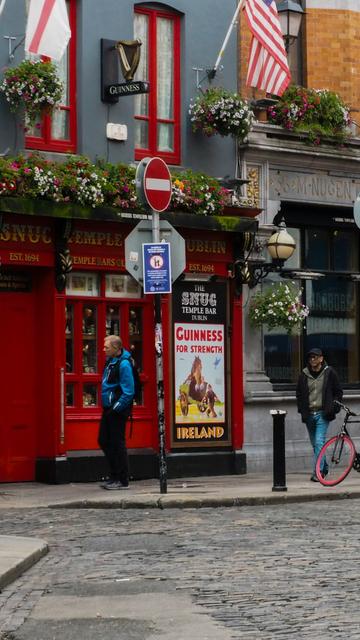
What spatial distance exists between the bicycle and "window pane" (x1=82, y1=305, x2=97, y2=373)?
336 cm

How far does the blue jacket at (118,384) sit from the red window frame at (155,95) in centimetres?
386

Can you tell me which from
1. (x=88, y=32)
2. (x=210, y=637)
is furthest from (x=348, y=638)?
(x=88, y=32)

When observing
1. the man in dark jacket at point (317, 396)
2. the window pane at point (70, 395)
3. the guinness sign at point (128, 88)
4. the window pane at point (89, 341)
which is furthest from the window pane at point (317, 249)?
the window pane at point (70, 395)

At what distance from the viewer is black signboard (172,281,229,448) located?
19703 mm

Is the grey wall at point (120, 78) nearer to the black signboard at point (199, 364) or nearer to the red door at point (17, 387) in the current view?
the black signboard at point (199, 364)

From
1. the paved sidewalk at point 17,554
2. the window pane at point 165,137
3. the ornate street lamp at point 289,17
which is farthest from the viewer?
→ the ornate street lamp at point 289,17

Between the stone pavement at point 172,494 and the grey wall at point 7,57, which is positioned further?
the grey wall at point 7,57

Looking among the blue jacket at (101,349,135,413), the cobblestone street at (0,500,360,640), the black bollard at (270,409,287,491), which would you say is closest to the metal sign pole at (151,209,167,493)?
the blue jacket at (101,349,135,413)

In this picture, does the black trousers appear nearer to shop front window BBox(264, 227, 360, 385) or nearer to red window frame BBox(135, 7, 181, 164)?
red window frame BBox(135, 7, 181, 164)

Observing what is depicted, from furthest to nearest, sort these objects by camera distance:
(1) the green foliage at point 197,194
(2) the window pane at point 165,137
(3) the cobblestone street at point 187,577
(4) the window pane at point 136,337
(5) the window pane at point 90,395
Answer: (2) the window pane at point 165,137, (4) the window pane at point 136,337, (1) the green foliage at point 197,194, (5) the window pane at point 90,395, (3) the cobblestone street at point 187,577

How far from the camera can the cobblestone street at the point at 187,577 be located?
26.6 feet

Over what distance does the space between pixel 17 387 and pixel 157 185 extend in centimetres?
389

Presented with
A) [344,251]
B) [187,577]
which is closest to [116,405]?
[187,577]

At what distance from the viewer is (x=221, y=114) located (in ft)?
64.6
